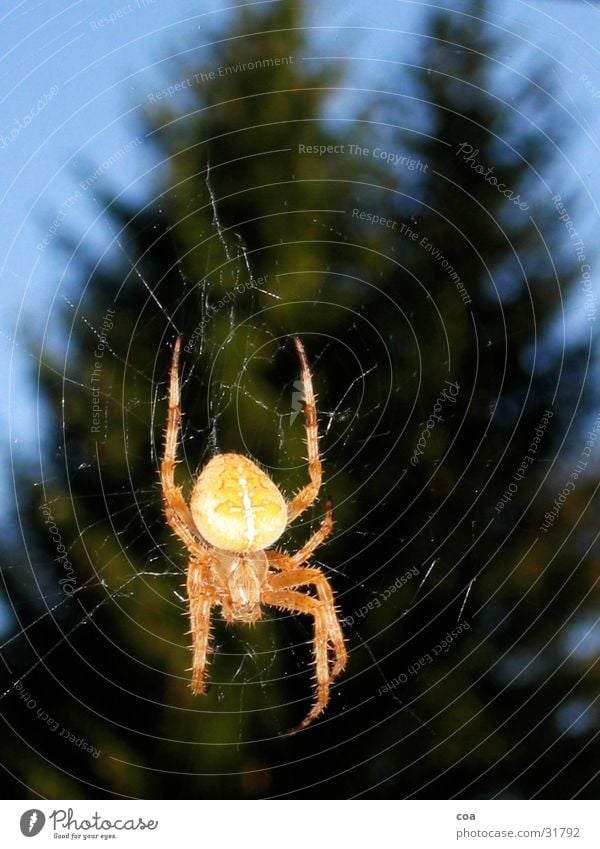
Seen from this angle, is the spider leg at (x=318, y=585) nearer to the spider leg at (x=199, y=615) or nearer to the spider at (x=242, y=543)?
the spider at (x=242, y=543)

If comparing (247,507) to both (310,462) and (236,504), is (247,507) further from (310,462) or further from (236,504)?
(310,462)

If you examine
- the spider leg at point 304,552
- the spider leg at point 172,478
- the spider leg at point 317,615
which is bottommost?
the spider leg at point 317,615

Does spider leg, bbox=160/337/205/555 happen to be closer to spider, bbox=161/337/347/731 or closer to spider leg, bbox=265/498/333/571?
spider, bbox=161/337/347/731

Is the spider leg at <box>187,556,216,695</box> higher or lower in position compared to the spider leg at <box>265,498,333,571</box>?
lower

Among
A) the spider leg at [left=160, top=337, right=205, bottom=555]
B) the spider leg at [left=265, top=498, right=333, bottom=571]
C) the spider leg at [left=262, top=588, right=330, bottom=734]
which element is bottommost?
the spider leg at [left=262, top=588, right=330, bottom=734]

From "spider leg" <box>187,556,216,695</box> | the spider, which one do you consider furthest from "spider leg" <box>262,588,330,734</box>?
"spider leg" <box>187,556,216,695</box>

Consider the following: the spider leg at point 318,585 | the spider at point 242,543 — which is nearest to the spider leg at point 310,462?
the spider at point 242,543

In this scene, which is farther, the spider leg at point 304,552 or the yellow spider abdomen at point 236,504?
the spider leg at point 304,552
